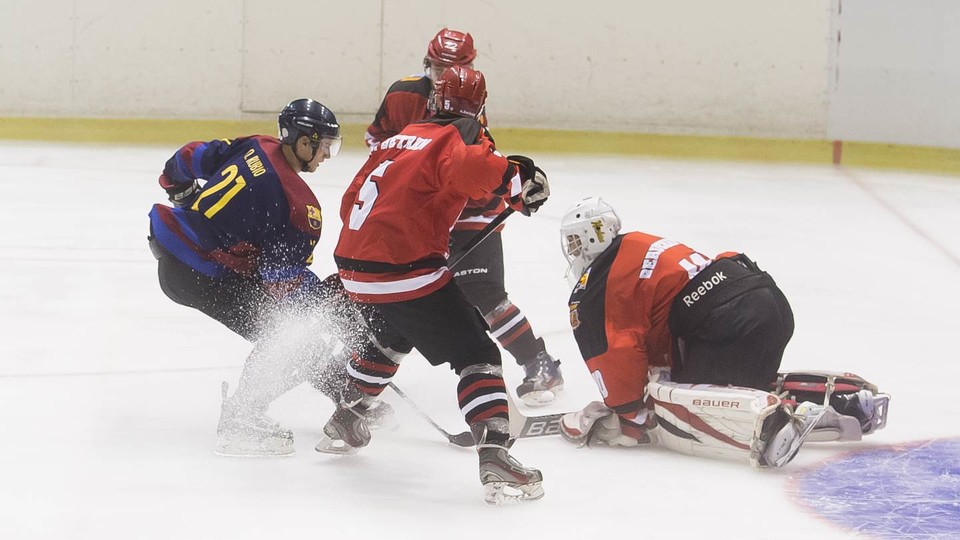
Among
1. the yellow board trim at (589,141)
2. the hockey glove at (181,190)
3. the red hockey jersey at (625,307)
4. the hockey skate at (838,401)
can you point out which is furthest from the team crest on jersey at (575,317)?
the yellow board trim at (589,141)

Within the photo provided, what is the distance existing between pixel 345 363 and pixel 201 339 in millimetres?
1015

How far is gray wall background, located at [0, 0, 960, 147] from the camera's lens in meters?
8.64

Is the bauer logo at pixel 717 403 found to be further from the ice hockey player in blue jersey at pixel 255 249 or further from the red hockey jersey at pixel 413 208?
the ice hockey player in blue jersey at pixel 255 249

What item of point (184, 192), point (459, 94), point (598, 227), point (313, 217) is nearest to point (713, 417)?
point (598, 227)

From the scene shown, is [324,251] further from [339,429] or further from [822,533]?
[822,533]

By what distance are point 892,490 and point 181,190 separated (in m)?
2.02

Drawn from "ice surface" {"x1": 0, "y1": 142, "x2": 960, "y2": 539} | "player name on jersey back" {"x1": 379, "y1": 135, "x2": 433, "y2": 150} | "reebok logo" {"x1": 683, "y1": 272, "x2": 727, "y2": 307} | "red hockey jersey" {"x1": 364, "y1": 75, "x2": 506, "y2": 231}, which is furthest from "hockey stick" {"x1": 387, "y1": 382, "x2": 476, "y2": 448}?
"red hockey jersey" {"x1": 364, "y1": 75, "x2": 506, "y2": 231}

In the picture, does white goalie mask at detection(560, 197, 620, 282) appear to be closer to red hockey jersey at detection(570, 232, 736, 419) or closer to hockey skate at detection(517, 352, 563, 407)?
red hockey jersey at detection(570, 232, 736, 419)

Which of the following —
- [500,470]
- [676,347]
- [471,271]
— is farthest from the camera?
[471,271]

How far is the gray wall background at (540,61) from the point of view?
8641 millimetres

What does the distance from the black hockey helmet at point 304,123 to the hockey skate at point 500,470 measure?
0.92 meters

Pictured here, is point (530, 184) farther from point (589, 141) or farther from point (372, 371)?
point (589, 141)

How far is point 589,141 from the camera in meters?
8.95

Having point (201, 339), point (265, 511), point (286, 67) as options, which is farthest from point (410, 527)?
point (286, 67)
